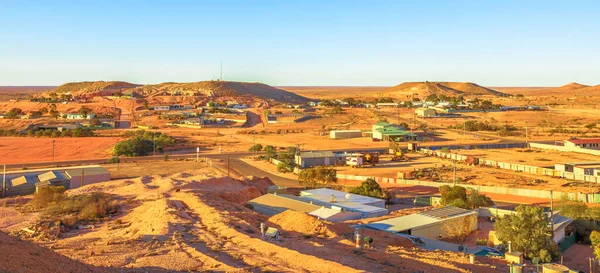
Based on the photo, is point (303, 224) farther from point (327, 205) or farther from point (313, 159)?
point (313, 159)

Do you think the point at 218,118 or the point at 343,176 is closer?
the point at 343,176

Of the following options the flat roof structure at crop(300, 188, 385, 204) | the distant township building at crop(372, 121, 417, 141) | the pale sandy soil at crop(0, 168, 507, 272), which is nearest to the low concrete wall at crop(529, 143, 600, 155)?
the distant township building at crop(372, 121, 417, 141)

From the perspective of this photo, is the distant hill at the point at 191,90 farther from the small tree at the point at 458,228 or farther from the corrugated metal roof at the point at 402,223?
the small tree at the point at 458,228

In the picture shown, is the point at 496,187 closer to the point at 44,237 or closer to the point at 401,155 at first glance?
the point at 401,155

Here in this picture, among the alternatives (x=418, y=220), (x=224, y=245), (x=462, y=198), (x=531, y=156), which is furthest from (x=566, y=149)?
(x=224, y=245)

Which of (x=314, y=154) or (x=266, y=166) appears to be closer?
(x=266, y=166)

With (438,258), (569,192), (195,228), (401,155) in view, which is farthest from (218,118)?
(438,258)

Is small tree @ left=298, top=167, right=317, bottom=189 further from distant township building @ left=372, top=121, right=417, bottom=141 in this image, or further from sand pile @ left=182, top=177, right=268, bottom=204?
distant township building @ left=372, top=121, right=417, bottom=141
